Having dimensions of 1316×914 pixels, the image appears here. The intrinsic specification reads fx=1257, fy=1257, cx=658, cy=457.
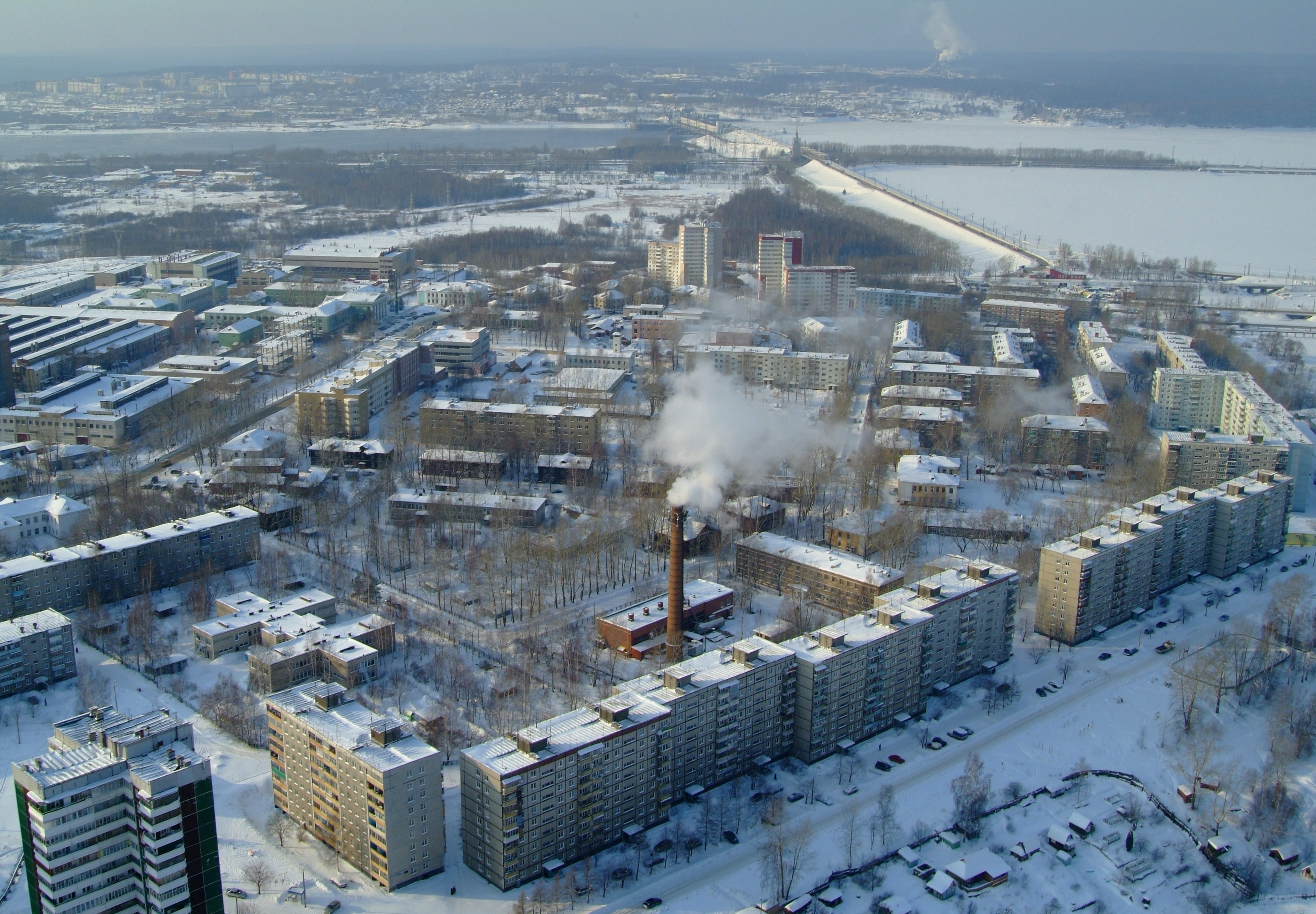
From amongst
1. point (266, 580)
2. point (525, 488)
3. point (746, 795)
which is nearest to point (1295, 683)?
point (746, 795)

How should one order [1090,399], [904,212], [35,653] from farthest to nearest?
[904,212]
[1090,399]
[35,653]

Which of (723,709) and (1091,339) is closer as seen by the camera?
(723,709)

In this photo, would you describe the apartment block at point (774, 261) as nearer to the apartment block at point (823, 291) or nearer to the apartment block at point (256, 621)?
the apartment block at point (823, 291)

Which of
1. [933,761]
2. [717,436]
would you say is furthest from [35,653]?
[933,761]

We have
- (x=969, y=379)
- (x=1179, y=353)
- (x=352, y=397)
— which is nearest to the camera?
(x=352, y=397)

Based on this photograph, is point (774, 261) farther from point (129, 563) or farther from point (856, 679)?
point (856, 679)

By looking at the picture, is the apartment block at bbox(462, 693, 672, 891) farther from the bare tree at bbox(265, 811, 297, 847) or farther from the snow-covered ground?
the snow-covered ground

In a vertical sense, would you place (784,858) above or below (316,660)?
below
